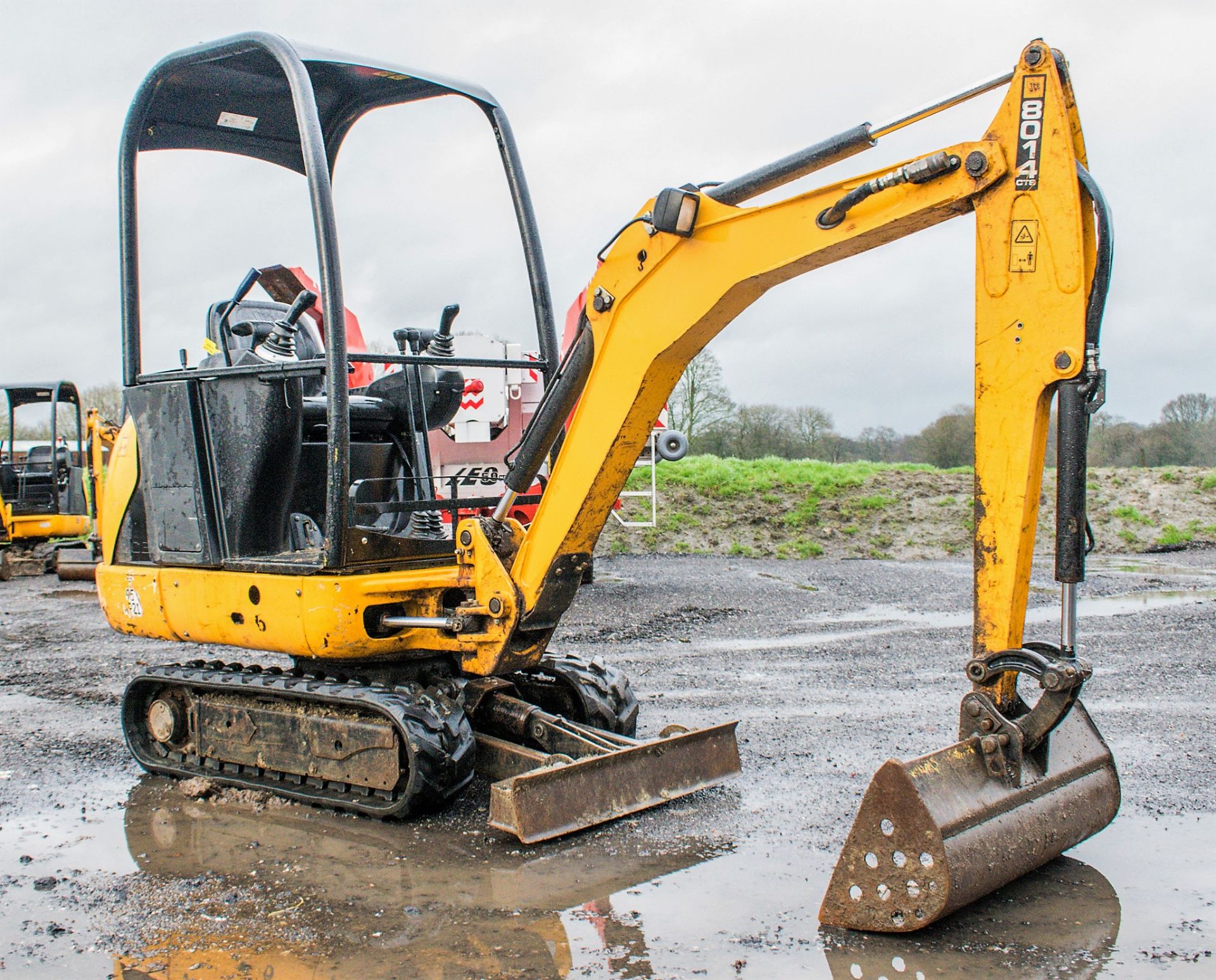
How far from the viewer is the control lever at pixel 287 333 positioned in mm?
4805

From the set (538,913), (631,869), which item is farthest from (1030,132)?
(538,913)

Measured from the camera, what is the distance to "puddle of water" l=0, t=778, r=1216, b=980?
3.35m

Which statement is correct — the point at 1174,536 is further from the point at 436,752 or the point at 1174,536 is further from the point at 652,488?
the point at 436,752

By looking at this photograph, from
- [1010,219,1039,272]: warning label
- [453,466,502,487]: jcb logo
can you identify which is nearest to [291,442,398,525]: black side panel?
[453,466,502,487]: jcb logo

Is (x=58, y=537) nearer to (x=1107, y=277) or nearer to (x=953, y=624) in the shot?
(x=953, y=624)

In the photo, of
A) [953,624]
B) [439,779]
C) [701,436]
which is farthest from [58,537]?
[439,779]

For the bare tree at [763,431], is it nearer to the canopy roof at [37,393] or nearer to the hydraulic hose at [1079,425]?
the canopy roof at [37,393]

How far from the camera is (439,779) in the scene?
4.55m

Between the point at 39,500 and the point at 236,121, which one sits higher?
the point at 236,121

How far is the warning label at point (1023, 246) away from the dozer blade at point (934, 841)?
4.63 feet

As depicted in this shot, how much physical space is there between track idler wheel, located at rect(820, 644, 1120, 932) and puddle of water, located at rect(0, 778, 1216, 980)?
11cm

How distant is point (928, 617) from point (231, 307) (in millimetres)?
6920

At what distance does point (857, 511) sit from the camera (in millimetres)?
17594

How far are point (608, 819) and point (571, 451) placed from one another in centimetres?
146
